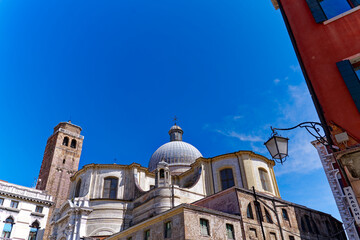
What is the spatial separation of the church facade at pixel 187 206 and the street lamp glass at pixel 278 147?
1001 centimetres

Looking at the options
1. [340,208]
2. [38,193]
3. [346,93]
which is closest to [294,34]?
[346,93]

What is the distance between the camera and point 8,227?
30.6 metres

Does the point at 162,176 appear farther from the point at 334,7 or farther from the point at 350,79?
the point at 350,79

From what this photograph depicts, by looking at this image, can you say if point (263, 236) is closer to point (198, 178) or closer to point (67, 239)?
point (198, 178)

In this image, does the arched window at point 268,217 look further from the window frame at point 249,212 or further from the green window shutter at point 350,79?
the green window shutter at point 350,79

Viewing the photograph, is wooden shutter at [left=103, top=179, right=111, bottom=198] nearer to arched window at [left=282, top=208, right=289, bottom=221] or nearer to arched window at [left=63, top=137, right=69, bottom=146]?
arched window at [left=282, top=208, right=289, bottom=221]

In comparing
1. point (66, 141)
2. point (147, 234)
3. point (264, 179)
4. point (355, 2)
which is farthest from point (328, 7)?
point (66, 141)

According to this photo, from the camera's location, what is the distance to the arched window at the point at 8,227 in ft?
98.5

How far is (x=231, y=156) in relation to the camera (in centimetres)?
2930

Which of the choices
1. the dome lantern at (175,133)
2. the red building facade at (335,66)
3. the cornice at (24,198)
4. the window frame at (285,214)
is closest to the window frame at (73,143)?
the cornice at (24,198)

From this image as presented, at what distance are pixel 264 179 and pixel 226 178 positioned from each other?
13.5 ft

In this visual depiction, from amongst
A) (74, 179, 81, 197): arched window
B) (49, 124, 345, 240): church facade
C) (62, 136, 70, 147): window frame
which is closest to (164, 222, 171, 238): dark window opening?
(49, 124, 345, 240): church facade

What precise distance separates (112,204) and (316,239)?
61.2 feet

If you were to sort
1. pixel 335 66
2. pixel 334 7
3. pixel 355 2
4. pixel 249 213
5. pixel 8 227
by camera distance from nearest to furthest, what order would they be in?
pixel 335 66, pixel 355 2, pixel 334 7, pixel 249 213, pixel 8 227
